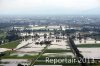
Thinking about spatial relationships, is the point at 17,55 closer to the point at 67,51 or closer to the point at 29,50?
the point at 29,50

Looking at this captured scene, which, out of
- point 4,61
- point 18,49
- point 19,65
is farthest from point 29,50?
point 19,65

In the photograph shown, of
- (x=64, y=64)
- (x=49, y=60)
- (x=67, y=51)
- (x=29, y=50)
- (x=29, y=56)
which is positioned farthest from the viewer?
(x=29, y=50)

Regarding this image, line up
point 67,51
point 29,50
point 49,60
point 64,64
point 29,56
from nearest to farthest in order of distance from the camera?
point 64,64
point 49,60
point 29,56
point 67,51
point 29,50

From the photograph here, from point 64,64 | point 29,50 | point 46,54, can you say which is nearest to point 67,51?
point 46,54

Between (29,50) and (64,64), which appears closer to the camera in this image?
(64,64)

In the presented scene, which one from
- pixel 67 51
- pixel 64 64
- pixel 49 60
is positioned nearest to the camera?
pixel 64 64

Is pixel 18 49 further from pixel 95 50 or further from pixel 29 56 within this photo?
pixel 95 50

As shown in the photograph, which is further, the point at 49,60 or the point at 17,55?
the point at 17,55

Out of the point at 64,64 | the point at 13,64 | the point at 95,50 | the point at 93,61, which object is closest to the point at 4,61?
the point at 13,64
